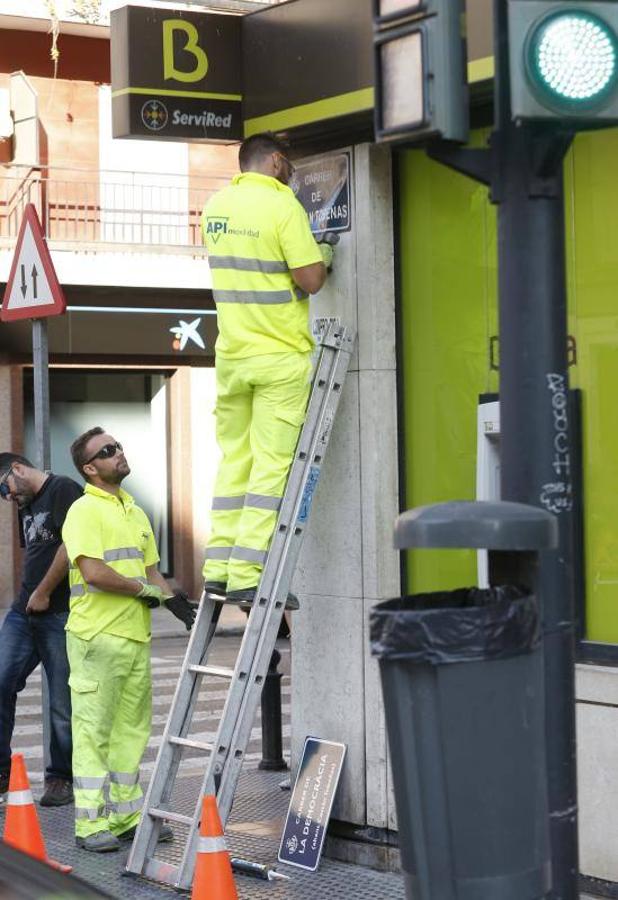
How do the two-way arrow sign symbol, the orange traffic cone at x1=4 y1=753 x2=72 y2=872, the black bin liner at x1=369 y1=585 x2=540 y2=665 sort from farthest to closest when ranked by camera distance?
the two-way arrow sign symbol, the orange traffic cone at x1=4 y1=753 x2=72 y2=872, the black bin liner at x1=369 y1=585 x2=540 y2=665

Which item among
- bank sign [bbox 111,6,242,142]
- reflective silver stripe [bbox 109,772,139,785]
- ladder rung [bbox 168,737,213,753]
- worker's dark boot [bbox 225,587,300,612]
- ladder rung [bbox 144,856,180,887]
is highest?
bank sign [bbox 111,6,242,142]

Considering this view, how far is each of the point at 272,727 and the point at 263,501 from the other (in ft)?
9.29

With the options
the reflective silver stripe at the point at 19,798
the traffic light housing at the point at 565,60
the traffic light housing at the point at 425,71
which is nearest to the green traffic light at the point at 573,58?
the traffic light housing at the point at 565,60

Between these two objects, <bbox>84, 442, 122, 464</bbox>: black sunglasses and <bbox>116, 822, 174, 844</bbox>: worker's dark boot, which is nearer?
<bbox>116, 822, 174, 844</bbox>: worker's dark boot

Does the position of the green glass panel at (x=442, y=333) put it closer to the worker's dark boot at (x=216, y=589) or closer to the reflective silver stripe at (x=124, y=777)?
the worker's dark boot at (x=216, y=589)

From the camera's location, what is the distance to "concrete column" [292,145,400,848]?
705 cm

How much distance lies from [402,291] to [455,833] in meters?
3.88

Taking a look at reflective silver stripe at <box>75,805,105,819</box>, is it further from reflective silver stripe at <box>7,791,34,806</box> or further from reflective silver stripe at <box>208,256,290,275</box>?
reflective silver stripe at <box>208,256,290,275</box>

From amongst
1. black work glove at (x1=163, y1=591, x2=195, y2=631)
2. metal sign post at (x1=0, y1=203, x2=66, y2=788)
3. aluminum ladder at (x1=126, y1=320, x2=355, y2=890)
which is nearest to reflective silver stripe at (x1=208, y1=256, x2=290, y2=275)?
aluminum ladder at (x1=126, y1=320, x2=355, y2=890)

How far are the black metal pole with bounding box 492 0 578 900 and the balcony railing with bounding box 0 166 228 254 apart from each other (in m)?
20.0

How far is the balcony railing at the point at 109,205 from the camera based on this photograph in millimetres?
23734

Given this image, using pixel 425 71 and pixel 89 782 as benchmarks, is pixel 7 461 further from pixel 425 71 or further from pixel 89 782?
pixel 425 71

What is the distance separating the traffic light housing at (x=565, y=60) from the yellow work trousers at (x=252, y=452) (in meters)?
2.93

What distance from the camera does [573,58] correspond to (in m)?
4.01
